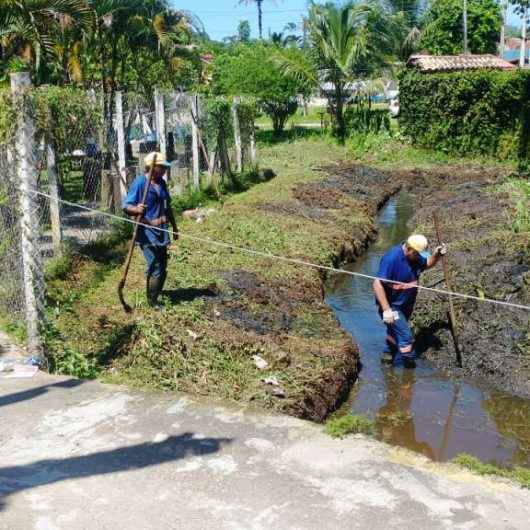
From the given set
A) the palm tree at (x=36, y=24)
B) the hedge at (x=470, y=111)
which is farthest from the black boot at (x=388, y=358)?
the hedge at (x=470, y=111)

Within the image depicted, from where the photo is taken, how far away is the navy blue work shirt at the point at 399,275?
25.7ft

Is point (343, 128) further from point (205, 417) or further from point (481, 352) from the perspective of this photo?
point (205, 417)

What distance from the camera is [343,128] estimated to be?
29.7 m

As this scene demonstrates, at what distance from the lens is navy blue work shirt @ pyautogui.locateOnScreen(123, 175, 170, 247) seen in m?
7.83

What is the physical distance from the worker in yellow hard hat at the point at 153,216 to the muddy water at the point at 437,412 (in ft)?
8.30

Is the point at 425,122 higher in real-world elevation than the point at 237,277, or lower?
higher

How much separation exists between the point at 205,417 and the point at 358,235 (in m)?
9.09

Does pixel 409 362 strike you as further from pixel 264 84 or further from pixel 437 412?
pixel 264 84

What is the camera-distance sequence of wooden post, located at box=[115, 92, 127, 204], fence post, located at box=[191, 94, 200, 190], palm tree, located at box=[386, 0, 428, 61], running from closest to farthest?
wooden post, located at box=[115, 92, 127, 204] → fence post, located at box=[191, 94, 200, 190] → palm tree, located at box=[386, 0, 428, 61]

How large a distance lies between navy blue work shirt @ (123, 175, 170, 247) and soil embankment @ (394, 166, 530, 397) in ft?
11.2

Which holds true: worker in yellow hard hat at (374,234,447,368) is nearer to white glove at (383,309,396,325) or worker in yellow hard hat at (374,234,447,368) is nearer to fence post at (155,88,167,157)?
white glove at (383,309,396,325)

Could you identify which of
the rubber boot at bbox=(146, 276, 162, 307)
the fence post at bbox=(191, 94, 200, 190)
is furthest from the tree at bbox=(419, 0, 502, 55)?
the rubber boot at bbox=(146, 276, 162, 307)

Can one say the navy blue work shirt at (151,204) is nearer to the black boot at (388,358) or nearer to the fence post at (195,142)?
the black boot at (388,358)

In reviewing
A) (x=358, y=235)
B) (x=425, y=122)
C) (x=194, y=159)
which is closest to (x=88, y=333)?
(x=358, y=235)
